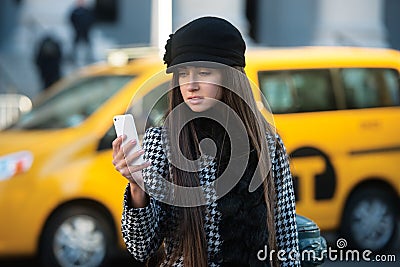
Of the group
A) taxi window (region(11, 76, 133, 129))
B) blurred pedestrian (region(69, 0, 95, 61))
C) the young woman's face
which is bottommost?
the young woman's face

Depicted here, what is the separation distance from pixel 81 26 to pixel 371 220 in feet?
37.3

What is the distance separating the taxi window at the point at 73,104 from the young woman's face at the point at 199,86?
4841 millimetres

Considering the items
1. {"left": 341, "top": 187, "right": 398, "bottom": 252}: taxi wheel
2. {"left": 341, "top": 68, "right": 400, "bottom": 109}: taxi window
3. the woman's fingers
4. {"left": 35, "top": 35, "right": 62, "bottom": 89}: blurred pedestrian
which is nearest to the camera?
the woman's fingers

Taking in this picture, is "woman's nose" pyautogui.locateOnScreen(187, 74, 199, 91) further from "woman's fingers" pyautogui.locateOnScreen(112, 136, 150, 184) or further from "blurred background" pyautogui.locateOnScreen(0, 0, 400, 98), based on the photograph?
"blurred background" pyautogui.locateOnScreen(0, 0, 400, 98)

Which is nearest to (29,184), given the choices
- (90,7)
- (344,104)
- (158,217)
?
(344,104)

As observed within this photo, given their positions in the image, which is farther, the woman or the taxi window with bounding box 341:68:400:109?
the taxi window with bounding box 341:68:400:109

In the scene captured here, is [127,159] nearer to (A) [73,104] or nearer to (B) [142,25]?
(A) [73,104]

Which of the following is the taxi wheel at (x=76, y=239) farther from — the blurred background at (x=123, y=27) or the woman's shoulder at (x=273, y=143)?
the blurred background at (x=123, y=27)

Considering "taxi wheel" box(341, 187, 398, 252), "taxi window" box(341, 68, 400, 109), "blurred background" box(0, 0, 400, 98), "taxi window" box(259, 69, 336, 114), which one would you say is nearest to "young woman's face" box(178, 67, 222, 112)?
"taxi window" box(259, 69, 336, 114)

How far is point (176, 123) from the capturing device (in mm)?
2932

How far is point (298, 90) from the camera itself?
8234 millimetres

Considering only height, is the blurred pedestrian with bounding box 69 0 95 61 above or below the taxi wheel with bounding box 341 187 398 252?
above

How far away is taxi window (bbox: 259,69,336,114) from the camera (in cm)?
809

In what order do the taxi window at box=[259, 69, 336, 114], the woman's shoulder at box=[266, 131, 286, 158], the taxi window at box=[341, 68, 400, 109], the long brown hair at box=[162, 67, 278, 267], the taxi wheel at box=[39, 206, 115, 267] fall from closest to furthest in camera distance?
the long brown hair at box=[162, 67, 278, 267], the woman's shoulder at box=[266, 131, 286, 158], the taxi wheel at box=[39, 206, 115, 267], the taxi window at box=[259, 69, 336, 114], the taxi window at box=[341, 68, 400, 109]
